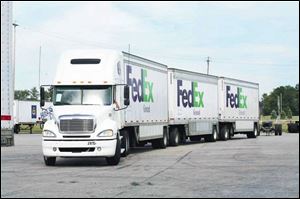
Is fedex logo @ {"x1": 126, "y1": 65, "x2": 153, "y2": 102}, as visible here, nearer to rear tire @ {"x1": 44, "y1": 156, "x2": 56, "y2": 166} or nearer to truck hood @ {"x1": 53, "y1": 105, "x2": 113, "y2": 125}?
truck hood @ {"x1": 53, "y1": 105, "x2": 113, "y2": 125}

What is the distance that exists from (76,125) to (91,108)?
2.61 ft

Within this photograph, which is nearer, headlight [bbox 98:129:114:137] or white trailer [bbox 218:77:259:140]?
headlight [bbox 98:129:114:137]

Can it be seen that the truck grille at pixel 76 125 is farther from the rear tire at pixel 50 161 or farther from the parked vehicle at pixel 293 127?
the parked vehicle at pixel 293 127

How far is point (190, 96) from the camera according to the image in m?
31.0

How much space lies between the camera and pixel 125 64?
66.4ft

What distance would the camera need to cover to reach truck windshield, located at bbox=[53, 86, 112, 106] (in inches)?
677

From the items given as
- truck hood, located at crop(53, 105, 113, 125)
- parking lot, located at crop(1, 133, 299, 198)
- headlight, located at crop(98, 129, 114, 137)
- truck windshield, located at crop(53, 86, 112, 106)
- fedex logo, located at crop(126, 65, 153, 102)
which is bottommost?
parking lot, located at crop(1, 133, 299, 198)

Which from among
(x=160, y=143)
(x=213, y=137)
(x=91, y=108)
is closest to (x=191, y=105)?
(x=213, y=137)

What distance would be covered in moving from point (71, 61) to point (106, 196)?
27.2ft

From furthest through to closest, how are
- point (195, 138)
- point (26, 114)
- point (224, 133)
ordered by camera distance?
point (26, 114), point (224, 133), point (195, 138)

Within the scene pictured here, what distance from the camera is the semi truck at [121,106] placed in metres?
16.4

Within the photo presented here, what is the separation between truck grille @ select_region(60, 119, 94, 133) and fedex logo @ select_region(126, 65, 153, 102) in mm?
4541

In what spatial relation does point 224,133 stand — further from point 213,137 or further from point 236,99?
point 236,99

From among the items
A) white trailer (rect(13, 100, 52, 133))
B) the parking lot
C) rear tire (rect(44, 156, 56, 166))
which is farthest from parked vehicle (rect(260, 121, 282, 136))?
rear tire (rect(44, 156, 56, 166))
